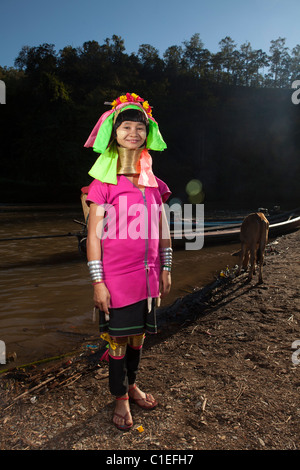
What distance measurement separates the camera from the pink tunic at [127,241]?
87.0 inches

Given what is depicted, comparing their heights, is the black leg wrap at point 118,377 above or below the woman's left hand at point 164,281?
below

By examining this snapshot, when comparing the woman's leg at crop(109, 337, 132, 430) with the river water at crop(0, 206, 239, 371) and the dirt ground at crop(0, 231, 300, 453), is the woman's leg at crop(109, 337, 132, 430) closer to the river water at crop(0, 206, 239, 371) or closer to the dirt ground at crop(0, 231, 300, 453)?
the dirt ground at crop(0, 231, 300, 453)

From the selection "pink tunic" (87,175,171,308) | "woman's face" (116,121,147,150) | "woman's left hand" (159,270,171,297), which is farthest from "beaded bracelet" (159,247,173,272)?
"woman's face" (116,121,147,150)

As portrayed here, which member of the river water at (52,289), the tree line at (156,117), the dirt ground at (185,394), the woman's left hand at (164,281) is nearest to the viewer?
the dirt ground at (185,394)

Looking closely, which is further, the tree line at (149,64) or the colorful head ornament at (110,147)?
the tree line at (149,64)

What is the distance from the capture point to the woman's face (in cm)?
236

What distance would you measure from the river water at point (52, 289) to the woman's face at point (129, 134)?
2734 millimetres

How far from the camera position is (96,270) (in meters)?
2.16

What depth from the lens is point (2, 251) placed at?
953cm

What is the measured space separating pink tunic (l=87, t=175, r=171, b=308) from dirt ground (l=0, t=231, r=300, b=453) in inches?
37.0

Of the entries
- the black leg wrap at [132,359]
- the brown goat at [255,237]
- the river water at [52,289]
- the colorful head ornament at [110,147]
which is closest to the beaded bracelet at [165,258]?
the colorful head ornament at [110,147]

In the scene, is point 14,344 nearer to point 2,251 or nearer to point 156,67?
point 2,251

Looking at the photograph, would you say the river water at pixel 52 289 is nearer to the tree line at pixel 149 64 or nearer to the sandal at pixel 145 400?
the sandal at pixel 145 400
